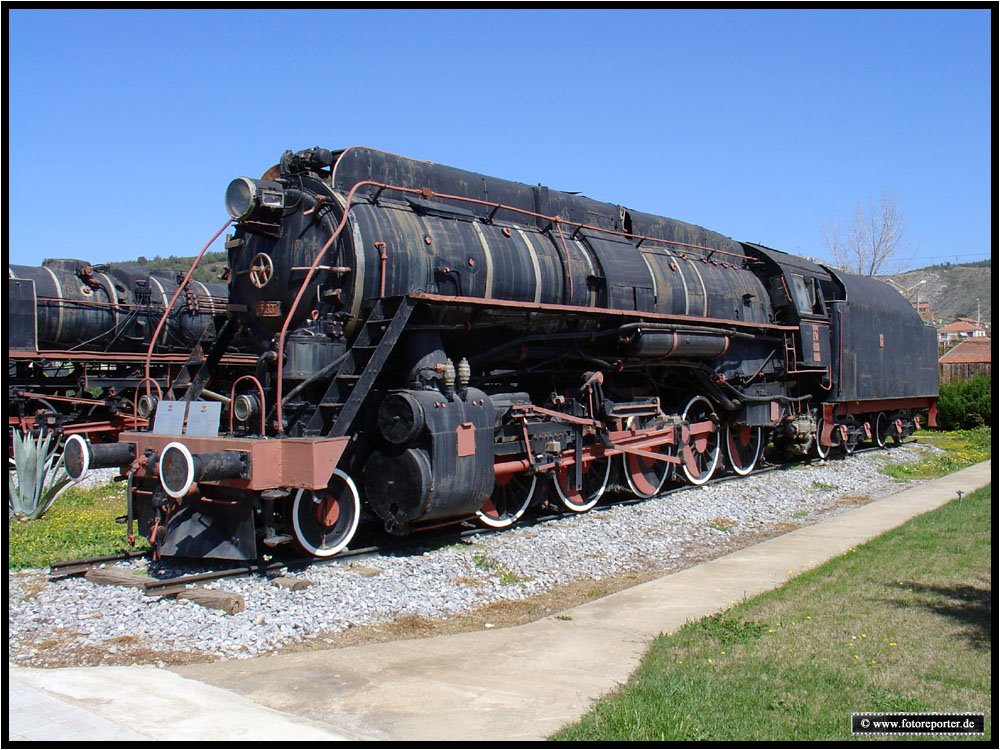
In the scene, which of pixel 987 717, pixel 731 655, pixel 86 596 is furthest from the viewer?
pixel 86 596

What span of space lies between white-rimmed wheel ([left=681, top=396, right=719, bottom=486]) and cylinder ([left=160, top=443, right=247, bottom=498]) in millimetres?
8246

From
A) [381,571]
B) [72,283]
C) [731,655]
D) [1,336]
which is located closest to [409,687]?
[731,655]

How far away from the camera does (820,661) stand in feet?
18.6

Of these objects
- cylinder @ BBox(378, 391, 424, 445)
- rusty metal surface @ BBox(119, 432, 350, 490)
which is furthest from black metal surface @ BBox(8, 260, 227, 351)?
rusty metal surface @ BBox(119, 432, 350, 490)

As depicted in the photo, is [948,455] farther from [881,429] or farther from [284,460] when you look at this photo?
[284,460]

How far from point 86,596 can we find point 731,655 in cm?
529

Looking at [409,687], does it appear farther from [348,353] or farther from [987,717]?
[348,353]

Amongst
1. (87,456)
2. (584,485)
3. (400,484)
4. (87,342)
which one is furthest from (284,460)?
(87,342)

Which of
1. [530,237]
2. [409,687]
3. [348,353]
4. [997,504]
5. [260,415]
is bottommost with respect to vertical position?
[409,687]

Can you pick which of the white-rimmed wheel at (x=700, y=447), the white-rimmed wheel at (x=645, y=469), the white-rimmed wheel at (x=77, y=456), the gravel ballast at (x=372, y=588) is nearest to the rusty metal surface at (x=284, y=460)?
the white-rimmed wheel at (x=77, y=456)

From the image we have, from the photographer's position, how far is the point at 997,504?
266 inches

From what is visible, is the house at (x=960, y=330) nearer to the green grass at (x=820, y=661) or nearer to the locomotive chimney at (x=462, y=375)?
the locomotive chimney at (x=462, y=375)

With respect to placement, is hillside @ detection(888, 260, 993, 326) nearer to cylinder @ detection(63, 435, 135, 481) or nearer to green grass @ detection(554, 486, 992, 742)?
green grass @ detection(554, 486, 992, 742)

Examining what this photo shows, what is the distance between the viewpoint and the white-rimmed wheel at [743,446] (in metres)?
16.0
